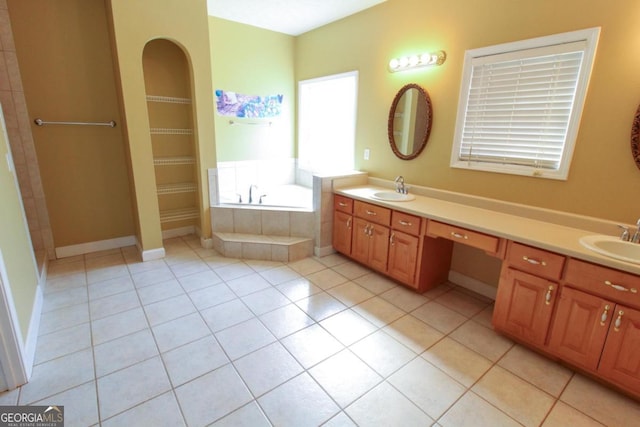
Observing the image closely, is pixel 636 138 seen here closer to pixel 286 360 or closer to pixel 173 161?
pixel 286 360

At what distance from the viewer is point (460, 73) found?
8.51 ft

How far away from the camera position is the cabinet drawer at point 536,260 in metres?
1.81

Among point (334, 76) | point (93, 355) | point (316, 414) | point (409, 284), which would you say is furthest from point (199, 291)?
point (334, 76)

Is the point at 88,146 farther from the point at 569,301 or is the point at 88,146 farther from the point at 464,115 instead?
the point at 569,301

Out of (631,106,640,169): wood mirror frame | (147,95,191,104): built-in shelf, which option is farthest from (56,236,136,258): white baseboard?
(631,106,640,169): wood mirror frame

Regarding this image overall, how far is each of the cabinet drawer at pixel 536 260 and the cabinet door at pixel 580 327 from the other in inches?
4.7

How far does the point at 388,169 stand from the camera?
333 cm

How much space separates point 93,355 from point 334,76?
3.52m

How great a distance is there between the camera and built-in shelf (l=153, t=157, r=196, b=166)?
346cm

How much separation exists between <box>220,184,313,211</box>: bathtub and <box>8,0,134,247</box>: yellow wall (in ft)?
3.86

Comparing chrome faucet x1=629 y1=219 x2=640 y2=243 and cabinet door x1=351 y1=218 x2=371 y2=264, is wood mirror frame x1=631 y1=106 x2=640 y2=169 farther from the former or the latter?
cabinet door x1=351 y1=218 x2=371 y2=264

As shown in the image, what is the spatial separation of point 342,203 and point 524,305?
5.82 ft

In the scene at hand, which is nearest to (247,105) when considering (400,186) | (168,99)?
(168,99)

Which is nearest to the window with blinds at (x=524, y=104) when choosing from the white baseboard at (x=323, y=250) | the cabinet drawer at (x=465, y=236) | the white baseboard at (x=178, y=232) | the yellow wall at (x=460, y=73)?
the yellow wall at (x=460, y=73)
